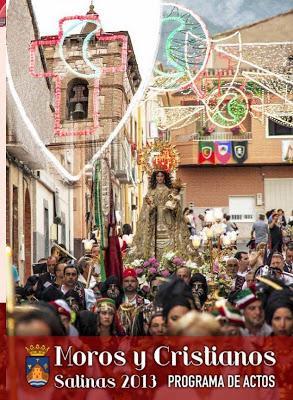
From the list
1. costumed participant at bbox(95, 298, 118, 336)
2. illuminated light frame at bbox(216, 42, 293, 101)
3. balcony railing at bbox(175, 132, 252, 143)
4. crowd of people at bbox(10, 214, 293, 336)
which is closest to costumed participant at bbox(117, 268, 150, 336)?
crowd of people at bbox(10, 214, 293, 336)

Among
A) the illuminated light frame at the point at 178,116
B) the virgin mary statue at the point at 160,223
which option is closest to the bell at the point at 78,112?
the virgin mary statue at the point at 160,223

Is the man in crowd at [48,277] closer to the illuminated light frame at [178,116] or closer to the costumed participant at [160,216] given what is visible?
the costumed participant at [160,216]

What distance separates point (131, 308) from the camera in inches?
301

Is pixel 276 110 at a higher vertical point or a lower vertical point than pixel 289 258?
higher

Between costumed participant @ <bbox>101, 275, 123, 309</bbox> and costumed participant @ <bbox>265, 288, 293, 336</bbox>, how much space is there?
78.3 inches

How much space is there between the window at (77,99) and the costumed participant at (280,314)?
3104 millimetres

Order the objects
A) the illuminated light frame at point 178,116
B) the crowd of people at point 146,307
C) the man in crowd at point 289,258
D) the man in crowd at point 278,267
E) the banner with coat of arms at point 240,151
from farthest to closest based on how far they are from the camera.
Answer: the banner with coat of arms at point 240,151, the illuminated light frame at point 178,116, the man in crowd at point 289,258, the man in crowd at point 278,267, the crowd of people at point 146,307

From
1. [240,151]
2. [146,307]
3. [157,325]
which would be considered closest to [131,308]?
[146,307]

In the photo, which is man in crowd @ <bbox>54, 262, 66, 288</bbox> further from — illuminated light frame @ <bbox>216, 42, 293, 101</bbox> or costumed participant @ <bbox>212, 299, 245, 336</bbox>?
illuminated light frame @ <bbox>216, 42, 293, 101</bbox>

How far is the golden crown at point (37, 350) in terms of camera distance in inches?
245

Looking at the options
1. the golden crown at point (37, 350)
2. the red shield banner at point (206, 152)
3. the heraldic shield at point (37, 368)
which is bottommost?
the heraldic shield at point (37, 368)

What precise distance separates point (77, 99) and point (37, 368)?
122 inches

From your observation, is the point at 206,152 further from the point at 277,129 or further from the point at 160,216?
the point at 160,216

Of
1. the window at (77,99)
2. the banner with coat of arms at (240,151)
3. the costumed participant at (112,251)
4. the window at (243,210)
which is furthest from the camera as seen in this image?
the banner with coat of arms at (240,151)
